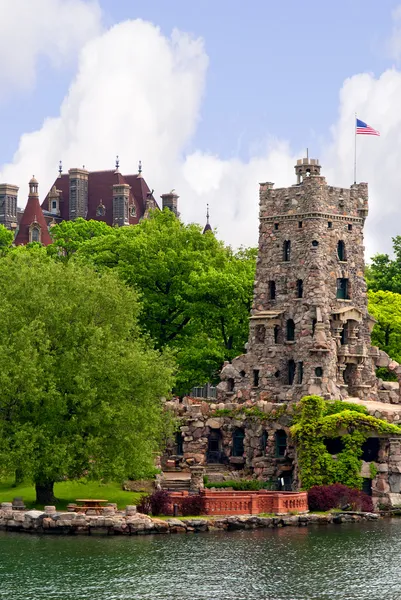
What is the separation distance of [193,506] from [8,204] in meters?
114

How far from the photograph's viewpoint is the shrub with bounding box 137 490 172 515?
250 ft

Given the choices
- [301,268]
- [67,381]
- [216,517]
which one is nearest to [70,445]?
[67,381]

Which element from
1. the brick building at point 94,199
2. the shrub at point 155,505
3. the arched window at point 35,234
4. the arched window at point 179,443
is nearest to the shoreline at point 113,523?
the shrub at point 155,505

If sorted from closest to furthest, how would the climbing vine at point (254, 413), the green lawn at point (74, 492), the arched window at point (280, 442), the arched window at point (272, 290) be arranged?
1. the green lawn at point (74, 492)
2. the climbing vine at point (254, 413)
3. the arched window at point (280, 442)
4. the arched window at point (272, 290)

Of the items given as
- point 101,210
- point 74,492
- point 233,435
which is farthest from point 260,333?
point 101,210

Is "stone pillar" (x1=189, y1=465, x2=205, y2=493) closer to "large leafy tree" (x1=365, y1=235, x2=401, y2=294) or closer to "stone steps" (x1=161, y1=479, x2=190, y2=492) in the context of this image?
"stone steps" (x1=161, y1=479, x2=190, y2=492)

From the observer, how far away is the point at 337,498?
80.8 meters

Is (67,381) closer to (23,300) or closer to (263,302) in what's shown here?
(23,300)

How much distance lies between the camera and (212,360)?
322 ft

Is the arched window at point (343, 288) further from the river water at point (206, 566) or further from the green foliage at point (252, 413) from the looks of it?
the river water at point (206, 566)

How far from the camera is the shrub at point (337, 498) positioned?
80.2 metres

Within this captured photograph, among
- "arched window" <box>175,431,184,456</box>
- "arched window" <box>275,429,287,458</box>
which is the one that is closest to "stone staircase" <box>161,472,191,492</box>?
"arched window" <box>175,431,184,456</box>

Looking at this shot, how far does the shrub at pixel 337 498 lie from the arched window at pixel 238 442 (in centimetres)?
864

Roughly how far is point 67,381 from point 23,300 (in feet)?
17.4
